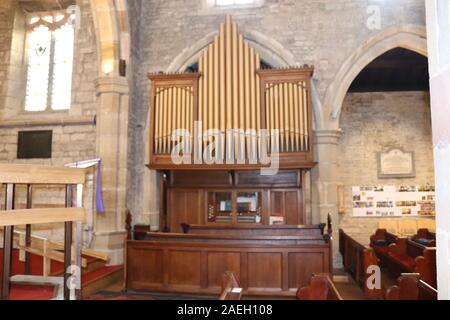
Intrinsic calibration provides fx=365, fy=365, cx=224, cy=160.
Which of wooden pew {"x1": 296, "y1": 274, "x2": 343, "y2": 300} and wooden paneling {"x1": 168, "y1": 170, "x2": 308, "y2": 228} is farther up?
wooden paneling {"x1": 168, "y1": 170, "x2": 308, "y2": 228}

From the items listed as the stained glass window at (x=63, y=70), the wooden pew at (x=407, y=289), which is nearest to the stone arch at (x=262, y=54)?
the stained glass window at (x=63, y=70)

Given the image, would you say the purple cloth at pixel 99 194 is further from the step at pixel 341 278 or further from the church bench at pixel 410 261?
the church bench at pixel 410 261

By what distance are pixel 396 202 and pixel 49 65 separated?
9.17 m

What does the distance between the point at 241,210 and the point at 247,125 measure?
1.75 metres

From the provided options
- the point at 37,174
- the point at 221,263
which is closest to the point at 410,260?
the point at 221,263

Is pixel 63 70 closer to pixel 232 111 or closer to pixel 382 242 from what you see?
pixel 232 111

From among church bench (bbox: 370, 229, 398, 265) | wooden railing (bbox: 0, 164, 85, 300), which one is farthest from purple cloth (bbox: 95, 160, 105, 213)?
church bench (bbox: 370, 229, 398, 265)

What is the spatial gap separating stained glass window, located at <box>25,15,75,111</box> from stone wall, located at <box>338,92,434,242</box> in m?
7.22

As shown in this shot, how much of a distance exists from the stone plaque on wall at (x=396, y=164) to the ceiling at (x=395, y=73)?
177 cm

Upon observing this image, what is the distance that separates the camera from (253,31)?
7449 mm

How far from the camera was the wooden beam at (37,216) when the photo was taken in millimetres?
2094

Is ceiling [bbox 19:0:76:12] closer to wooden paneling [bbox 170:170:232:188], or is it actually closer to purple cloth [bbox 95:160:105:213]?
purple cloth [bbox 95:160:105:213]

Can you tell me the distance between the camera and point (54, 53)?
792 centimetres

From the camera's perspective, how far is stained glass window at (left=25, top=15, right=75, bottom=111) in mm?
7816
